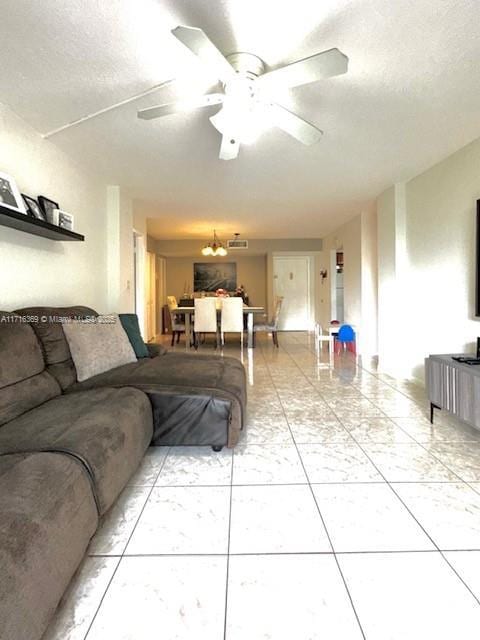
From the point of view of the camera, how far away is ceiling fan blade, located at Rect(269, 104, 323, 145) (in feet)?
6.71

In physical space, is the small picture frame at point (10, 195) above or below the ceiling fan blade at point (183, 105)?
below

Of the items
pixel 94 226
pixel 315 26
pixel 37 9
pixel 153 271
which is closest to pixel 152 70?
pixel 37 9

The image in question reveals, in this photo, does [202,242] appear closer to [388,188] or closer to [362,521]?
[388,188]

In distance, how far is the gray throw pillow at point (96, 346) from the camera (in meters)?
2.44

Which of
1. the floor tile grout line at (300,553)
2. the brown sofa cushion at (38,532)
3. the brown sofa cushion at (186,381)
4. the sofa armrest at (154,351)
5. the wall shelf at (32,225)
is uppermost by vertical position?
the wall shelf at (32,225)

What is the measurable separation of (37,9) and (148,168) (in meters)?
2.01

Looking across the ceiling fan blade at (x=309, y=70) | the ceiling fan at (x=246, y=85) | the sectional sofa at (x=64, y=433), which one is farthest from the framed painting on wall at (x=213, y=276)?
the ceiling fan blade at (x=309, y=70)

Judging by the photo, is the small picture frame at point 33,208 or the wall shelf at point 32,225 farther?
the small picture frame at point 33,208

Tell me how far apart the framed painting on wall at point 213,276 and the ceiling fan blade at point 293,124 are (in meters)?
7.46

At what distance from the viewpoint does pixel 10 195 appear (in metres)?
2.35

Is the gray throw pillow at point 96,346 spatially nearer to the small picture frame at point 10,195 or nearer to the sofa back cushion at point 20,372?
the sofa back cushion at point 20,372

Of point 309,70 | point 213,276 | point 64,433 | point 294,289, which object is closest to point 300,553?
point 64,433

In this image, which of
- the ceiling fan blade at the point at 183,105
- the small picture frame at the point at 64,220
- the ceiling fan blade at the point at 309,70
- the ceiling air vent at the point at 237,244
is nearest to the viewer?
the ceiling fan blade at the point at 309,70

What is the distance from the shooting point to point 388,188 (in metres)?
4.39
